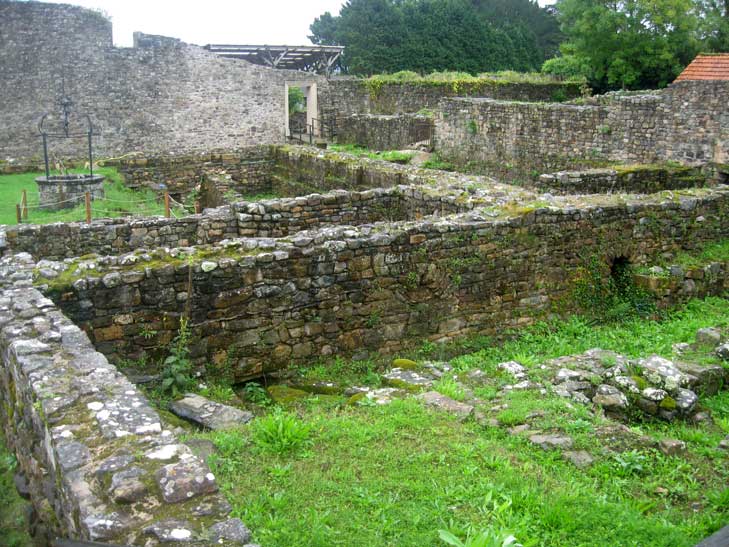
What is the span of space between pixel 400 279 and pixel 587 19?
23989 millimetres

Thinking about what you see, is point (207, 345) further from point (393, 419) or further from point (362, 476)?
point (362, 476)

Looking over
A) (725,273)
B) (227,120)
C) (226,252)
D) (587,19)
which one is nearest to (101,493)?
(226,252)

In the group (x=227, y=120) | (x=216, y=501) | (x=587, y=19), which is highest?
(x=587, y=19)

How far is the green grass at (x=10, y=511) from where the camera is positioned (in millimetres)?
4195

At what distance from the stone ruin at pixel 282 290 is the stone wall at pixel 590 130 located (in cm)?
8

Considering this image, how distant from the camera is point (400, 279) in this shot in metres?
7.33

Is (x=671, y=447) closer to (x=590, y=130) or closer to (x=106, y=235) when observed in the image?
(x=106, y=235)

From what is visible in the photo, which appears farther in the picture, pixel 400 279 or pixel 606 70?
pixel 606 70

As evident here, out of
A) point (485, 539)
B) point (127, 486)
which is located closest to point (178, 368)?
point (127, 486)

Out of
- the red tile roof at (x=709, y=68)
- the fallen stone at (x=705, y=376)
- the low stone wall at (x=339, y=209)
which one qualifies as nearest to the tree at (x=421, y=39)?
the red tile roof at (x=709, y=68)

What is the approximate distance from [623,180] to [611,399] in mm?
8475

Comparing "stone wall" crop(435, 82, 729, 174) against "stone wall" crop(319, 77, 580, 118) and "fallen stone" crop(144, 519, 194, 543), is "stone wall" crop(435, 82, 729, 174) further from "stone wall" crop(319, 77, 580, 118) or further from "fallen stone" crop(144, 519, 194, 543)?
"fallen stone" crop(144, 519, 194, 543)

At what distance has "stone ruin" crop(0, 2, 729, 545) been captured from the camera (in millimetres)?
3389

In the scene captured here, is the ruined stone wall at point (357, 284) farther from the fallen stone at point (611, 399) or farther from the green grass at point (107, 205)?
the green grass at point (107, 205)
